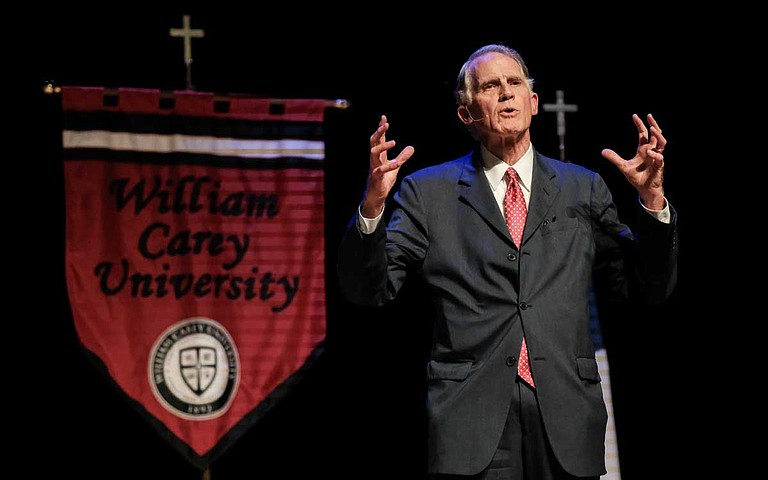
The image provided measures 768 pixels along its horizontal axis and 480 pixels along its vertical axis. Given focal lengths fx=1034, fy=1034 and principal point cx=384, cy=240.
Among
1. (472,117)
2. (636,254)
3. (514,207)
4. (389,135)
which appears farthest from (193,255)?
(636,254)

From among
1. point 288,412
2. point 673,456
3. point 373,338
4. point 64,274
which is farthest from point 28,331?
point 673,456

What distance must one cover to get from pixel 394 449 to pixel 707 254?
1.52 meters

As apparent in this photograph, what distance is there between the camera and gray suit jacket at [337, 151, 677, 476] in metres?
2.33

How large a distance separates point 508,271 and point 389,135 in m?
1.82

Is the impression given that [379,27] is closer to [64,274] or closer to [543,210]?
[64,274]

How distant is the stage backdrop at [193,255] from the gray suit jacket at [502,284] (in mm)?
1356

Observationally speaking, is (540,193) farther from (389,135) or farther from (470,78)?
(389,135)

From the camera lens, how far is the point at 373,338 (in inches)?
165

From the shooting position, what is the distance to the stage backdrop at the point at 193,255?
12.3ft

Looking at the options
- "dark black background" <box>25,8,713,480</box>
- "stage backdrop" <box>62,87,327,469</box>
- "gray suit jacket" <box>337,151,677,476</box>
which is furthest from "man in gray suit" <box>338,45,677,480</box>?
"dark black background" <box>25,8,713,480</box>

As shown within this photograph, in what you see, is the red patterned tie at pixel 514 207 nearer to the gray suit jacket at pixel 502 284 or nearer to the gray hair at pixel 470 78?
the gray suit jacket at pixel 502 284

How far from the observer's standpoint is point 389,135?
13.6 feet

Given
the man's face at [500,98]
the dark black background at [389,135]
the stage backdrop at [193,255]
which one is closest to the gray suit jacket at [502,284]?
the man's face at [500,98]

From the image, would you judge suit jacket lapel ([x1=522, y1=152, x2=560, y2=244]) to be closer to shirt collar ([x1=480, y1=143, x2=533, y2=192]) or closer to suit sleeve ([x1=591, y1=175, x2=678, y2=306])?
shirt collar ([x1=480, y1=143, x2=533, y2=192])
